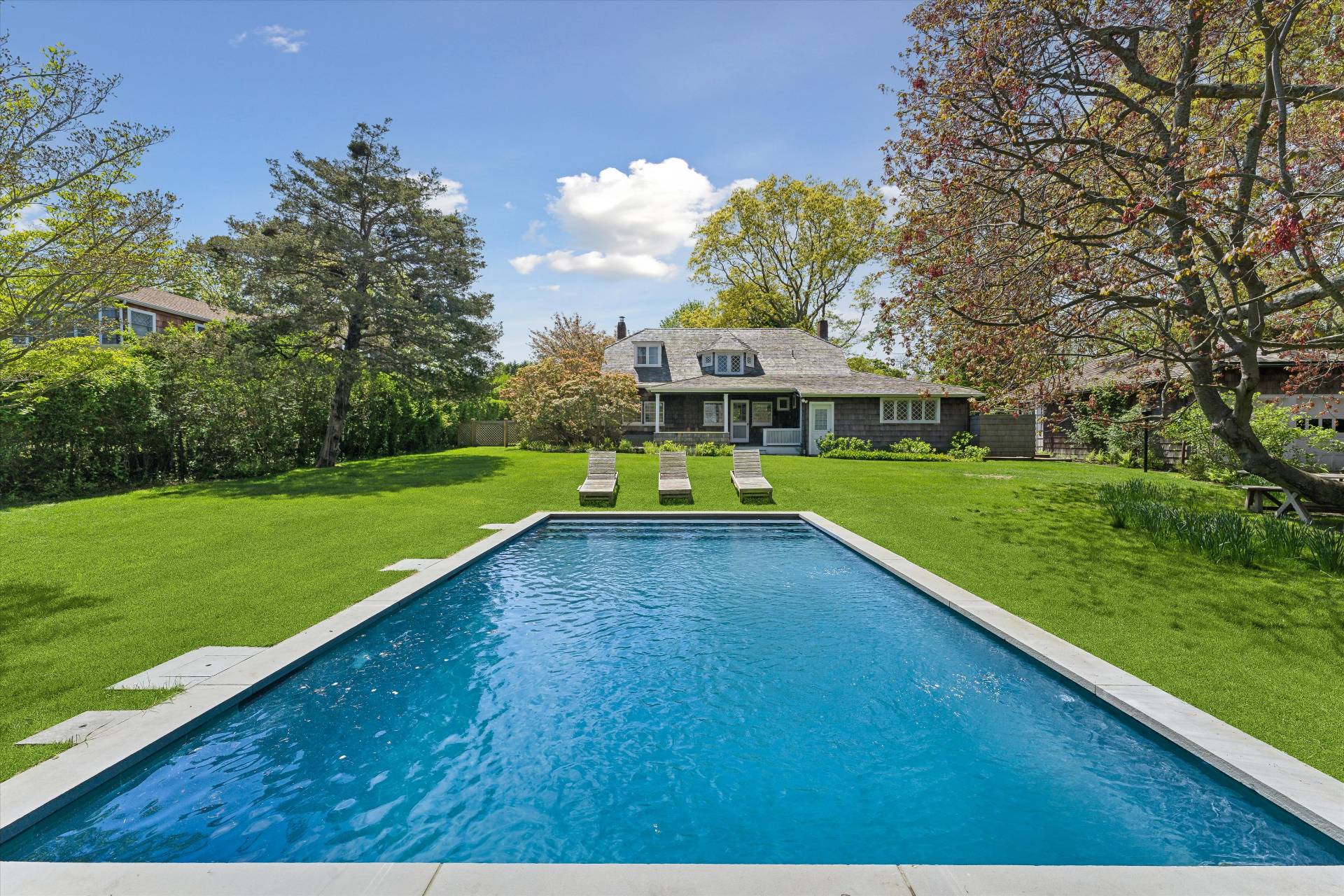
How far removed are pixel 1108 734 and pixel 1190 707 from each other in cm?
61

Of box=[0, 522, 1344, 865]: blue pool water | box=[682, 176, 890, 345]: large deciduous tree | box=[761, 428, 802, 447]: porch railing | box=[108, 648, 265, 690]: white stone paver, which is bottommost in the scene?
box=[0, 522, 1344, 865]: blue pool water

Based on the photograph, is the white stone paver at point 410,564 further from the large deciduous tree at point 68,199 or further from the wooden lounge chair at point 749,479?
the wooden lounge chair at point 749,479

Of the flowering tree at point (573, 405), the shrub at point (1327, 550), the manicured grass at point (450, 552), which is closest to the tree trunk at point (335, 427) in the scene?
the manicured grass at point (450, 552)

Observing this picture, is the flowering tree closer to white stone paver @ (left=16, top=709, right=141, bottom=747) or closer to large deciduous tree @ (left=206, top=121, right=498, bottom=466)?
large deciduous tree @ (left=206, top=121, right=498, bottom=466)

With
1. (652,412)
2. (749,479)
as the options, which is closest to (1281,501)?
(749,479)

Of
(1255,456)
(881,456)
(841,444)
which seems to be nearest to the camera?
(1255,456)

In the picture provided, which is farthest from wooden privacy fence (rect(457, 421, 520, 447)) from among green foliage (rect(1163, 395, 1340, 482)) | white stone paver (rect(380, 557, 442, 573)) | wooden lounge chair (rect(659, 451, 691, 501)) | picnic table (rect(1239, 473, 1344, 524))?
picnic table (rect(1239, 473, 1344, 524))

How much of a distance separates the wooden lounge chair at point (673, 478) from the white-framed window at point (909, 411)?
14.1 metres

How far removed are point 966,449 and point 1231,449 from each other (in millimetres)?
10535

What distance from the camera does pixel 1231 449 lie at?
15.4 meters

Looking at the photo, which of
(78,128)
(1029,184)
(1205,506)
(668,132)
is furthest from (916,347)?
(78,128)

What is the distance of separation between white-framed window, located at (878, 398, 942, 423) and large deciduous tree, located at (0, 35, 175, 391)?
25655mm

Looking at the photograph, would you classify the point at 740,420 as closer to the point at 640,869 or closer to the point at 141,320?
the point at 640,869

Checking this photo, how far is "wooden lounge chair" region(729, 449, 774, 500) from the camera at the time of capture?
47.0 ft
